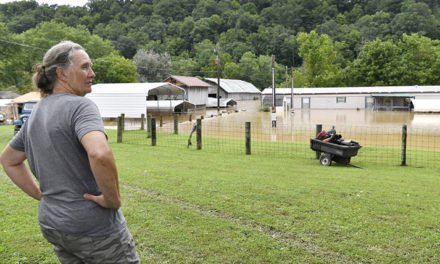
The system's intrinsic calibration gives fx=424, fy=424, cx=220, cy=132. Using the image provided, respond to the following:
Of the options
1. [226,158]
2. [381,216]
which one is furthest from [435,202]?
[226,158]

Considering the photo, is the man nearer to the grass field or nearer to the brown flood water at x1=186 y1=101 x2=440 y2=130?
the grass field

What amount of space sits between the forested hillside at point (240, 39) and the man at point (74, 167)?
42356 mm

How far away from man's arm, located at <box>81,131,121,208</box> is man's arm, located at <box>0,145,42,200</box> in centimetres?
61

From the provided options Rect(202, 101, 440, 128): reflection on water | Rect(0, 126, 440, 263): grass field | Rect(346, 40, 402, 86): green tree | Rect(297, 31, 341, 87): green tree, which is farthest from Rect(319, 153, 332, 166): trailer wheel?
Rect(297, 31, 341, 87): green tree

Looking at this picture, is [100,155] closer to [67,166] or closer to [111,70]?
[67,166]

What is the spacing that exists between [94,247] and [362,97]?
56915 millimetres

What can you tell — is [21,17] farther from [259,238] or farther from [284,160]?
[259,238]

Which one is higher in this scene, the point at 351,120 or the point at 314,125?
the point at 351,120

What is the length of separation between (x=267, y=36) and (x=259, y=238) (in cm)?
13312

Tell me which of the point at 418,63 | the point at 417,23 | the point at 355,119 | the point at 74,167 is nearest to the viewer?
the point at 74,167

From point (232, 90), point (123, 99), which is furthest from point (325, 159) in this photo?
point (232, 90)

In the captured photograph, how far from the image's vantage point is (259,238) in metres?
4.93

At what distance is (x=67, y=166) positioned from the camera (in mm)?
2309

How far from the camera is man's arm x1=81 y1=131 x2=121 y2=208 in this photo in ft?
7.02
